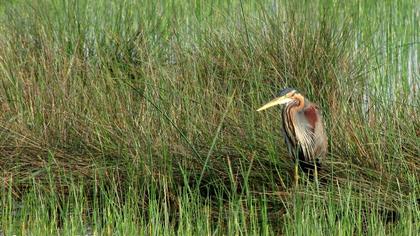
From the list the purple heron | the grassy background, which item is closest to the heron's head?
the purple heron

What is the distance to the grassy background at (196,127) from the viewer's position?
443 cm

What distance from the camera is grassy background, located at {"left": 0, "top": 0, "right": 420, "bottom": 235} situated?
14.5ft

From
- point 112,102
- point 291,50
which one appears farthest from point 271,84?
point 112,102

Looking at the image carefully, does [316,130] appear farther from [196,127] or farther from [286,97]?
[196,127]

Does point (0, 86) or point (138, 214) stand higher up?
point (0, 86)

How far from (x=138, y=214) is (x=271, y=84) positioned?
1.37 m

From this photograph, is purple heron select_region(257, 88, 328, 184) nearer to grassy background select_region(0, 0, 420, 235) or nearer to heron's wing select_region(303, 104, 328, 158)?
heron's wing select_region(303, 104, 328, 158)

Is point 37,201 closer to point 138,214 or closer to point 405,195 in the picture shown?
point 138,214

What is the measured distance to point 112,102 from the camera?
5.40 m

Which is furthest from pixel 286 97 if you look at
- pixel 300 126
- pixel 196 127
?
pixel 196 127

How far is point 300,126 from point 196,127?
580mm

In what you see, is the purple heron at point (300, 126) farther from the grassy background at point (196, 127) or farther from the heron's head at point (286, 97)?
the grassy background at point (196, 127)

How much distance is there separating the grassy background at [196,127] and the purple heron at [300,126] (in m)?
0.11

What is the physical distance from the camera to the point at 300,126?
4730mm
